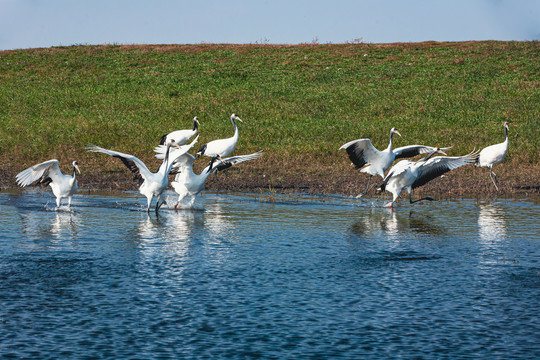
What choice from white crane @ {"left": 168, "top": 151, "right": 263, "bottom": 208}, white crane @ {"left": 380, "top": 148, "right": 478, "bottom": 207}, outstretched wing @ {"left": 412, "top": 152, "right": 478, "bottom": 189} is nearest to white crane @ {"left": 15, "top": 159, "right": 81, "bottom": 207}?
white crane @ {"left": 168, "top": 151, "right": 263, "bottom": 208}

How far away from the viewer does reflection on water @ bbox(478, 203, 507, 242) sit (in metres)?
12.3

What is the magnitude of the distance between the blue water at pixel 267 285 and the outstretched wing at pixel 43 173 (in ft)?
2.14

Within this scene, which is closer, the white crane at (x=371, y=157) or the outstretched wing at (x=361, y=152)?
the outstretched wing at (x=361, y=152)

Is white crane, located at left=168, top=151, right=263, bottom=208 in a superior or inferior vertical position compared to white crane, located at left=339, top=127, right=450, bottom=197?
inferior

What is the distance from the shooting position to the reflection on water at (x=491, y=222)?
1228 cm

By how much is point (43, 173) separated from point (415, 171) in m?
7.68

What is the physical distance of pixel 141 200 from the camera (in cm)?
1664

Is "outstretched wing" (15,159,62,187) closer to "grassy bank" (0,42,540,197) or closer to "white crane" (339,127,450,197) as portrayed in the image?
"grassy bank" (0,42,540,197)

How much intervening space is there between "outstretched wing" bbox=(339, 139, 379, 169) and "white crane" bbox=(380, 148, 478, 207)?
1115 mm

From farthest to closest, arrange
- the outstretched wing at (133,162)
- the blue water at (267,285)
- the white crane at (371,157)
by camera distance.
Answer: the white crane at (371,157)
the outstretched wing at (133,162)
the blue water at (267,285)

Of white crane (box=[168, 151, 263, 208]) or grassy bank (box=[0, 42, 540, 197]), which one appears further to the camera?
grassy bank (box=[0, 42, 540, 197])

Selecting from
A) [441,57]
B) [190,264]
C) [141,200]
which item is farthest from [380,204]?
[441,57]

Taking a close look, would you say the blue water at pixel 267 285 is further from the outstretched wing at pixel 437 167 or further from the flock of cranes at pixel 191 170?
the outstretched wing at pixel 437 167

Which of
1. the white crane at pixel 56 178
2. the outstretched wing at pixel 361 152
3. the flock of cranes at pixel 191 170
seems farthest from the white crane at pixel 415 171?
the white crane at pixel 56 178
